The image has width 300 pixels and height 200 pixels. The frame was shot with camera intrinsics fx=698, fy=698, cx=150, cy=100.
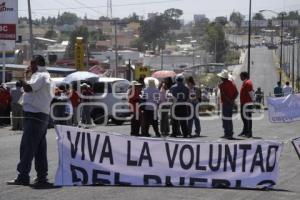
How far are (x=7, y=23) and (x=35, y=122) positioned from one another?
19405 millimetres

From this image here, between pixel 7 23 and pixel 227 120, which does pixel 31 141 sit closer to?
pixel 227 120

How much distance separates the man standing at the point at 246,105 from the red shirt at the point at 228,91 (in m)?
0.61

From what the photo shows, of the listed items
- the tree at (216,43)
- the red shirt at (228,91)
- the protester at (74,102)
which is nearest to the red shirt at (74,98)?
the protester at (74,102)

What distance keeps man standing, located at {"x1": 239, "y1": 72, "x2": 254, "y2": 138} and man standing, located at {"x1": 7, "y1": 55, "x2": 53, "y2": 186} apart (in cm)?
940

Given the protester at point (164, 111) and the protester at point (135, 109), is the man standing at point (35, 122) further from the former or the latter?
the protester at point (164, 111)

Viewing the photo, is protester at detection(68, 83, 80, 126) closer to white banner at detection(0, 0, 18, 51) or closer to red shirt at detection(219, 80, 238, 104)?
white banner at detection(0, 0, 18, 51)

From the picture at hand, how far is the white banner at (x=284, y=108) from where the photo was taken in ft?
74.1

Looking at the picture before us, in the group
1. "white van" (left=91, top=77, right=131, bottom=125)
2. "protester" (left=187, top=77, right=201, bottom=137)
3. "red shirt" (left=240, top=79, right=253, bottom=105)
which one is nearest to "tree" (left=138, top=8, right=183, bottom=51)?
"white van" (left=91, top=77, right=131, bottom=125)

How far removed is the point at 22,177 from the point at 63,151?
72cm

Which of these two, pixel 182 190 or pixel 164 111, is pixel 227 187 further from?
pixel 164 111

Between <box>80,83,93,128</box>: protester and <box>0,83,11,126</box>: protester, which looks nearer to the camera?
<box>80,83,93,128</box>: protester

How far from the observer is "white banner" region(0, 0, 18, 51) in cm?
2834

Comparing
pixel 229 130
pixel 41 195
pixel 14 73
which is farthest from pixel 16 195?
pixel 14 73

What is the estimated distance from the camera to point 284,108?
903 inches
